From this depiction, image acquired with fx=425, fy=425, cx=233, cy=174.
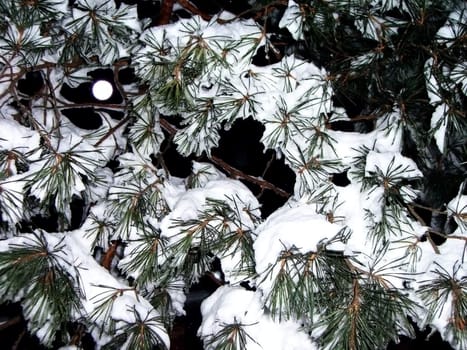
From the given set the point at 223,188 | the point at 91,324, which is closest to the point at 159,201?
the point at 223,188

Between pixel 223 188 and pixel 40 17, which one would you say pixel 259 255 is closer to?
pixel 223 188

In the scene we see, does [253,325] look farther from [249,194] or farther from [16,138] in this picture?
[16,138]

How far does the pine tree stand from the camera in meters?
1.45

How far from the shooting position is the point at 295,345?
5.47ft

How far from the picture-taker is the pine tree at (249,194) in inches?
56.9

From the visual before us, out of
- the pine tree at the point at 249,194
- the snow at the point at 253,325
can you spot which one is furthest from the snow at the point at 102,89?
the snow at the point at 253,325

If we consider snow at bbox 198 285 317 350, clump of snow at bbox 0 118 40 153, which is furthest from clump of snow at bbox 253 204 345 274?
clump of snow at bbox 0 118 40 153

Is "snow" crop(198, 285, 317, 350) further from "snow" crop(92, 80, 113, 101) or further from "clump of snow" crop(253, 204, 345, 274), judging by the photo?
"snow" crop(92, 80, 113, 101)

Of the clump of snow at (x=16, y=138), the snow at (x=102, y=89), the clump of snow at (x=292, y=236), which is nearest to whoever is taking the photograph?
the clump of snow at (x=292, y=236)

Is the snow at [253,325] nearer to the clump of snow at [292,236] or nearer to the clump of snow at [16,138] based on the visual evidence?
the clump of snow at [292,236]

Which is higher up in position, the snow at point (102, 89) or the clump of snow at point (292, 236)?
the snow at point (102, 89)

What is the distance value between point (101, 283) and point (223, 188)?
0.64 m

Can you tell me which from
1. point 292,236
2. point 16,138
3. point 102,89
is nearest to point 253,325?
point 292,236

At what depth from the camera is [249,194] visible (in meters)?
1.98
